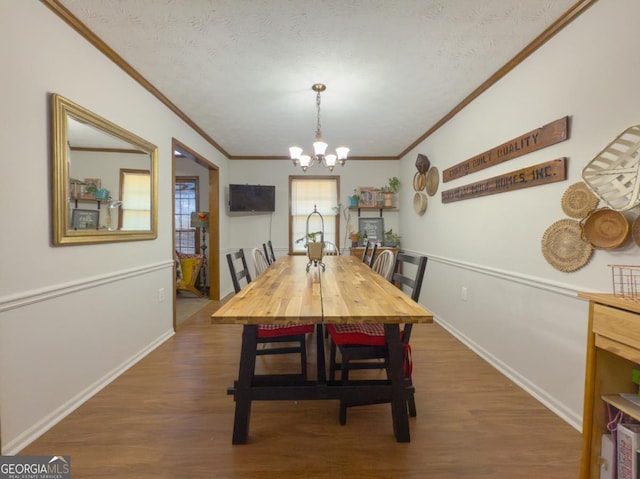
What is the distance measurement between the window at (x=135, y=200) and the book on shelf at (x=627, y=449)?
3.11 m

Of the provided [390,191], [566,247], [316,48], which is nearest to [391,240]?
[390,191]

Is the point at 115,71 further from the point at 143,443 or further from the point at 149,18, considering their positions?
the point at 143,443

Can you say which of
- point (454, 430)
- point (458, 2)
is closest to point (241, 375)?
point (454, 430)

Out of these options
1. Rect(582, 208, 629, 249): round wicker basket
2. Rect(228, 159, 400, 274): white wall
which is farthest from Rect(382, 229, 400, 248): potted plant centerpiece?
Rect(582, 208, 629, 249): round wicker basket

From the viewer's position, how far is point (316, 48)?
2.10 metres

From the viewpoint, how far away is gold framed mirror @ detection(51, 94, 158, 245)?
1744mm

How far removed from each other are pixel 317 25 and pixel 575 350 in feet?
8.20

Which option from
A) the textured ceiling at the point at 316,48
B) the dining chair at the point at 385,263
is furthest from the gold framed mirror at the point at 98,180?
the dining chair at the point at 385,263

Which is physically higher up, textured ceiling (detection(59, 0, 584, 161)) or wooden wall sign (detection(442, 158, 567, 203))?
textured ceiling (detection(59, 0, 584, 161))

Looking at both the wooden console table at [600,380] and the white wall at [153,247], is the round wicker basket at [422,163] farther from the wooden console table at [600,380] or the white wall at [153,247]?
the wooden console table at [600,380]

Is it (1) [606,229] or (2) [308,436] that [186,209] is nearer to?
(2) [308,436]

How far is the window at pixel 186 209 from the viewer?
5562mm

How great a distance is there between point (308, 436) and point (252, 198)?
4019mm

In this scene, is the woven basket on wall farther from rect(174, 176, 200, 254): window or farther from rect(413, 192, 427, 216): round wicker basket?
rect(174, 176, 200, 254): window
